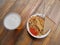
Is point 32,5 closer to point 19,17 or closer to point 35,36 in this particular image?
point 19,17

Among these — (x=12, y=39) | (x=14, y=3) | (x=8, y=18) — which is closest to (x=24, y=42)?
(x=12, y=39)

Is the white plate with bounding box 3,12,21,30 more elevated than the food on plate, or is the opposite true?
the white plate with bounding box 3,12,21,30

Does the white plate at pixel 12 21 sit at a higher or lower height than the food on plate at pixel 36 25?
higher
